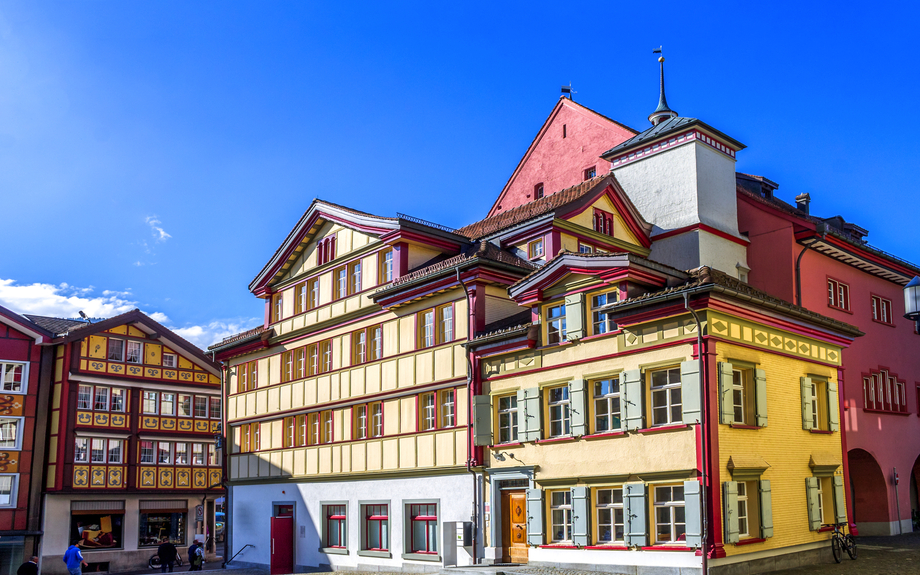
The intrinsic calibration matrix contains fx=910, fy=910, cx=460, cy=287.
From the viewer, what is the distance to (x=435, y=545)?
91.4 feet

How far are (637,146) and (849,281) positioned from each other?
30.1 ft

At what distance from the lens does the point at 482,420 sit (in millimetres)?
26344

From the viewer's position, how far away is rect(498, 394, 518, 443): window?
25922 mm

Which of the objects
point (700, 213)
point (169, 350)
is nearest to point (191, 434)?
point (169, 350)

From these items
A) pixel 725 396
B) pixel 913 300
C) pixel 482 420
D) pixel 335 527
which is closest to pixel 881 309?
pixel 725 396

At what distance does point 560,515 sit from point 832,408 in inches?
312

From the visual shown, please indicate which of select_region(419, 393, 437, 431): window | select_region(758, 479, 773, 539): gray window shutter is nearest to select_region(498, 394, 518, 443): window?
select_region(419, 393, 437, 431): window

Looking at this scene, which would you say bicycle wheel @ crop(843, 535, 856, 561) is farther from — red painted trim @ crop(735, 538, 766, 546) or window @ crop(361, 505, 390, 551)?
window @ crop(361, 505, 390, 551)

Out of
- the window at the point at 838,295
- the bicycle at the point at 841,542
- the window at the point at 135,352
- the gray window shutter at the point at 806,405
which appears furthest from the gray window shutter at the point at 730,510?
the window at the point at 135,352

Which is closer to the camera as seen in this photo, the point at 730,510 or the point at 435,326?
the point at 730,510

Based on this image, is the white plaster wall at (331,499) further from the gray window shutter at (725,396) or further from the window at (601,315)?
the gray window shutter at (725,396)

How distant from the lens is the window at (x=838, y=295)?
3216 cm

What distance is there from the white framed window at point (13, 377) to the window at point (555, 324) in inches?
1178

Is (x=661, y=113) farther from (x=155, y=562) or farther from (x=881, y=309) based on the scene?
(x=155, y=562)
